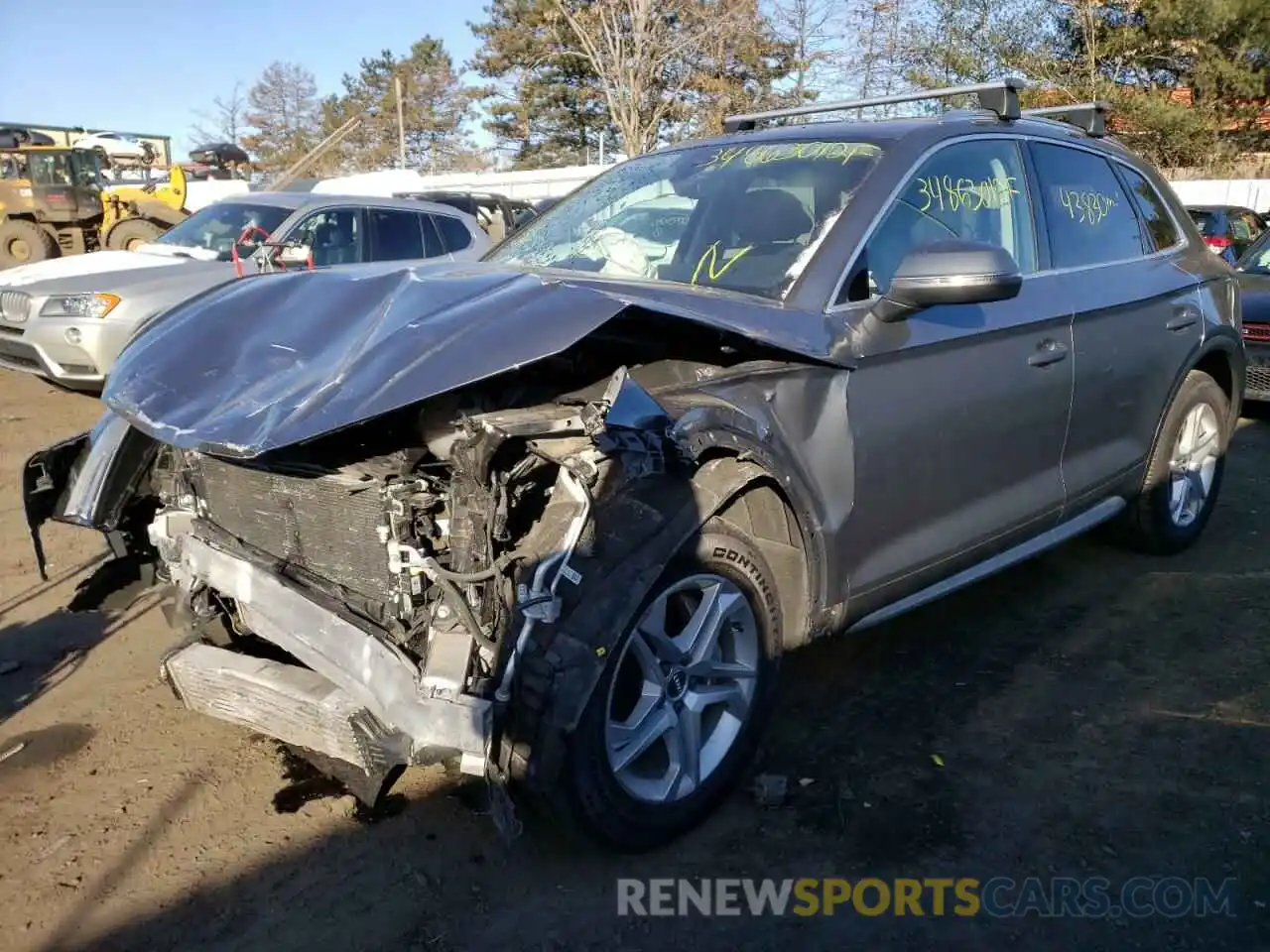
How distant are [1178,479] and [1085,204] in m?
1.52

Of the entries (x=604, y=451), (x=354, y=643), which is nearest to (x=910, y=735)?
(x=604, y=451)

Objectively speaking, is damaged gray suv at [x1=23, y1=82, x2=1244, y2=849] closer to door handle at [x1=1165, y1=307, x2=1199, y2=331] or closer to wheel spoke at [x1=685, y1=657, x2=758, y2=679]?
wheel spoke at [x1=685, y1=657, x2=758, y2=679]

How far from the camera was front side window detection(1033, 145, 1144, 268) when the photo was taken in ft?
12.9

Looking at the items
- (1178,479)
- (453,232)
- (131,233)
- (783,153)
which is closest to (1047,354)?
(783,153)

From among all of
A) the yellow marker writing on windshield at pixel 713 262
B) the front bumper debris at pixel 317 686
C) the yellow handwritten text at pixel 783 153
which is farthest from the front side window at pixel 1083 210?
the front bumper debris at pixel 317 686

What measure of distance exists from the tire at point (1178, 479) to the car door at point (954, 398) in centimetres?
106

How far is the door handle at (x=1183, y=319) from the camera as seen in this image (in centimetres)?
443

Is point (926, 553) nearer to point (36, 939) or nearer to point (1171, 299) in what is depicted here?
point (1171, 299)

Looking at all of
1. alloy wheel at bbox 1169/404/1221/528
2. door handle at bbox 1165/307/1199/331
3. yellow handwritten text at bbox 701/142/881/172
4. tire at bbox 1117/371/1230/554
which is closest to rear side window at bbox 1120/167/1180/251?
door handle at bbox 1165/307/1199/331

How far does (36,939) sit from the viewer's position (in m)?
2.47

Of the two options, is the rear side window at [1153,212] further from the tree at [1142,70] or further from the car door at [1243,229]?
the tree at [1142,70]

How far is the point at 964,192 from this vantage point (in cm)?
355

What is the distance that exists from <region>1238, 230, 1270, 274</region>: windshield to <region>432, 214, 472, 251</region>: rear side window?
22.6 ft

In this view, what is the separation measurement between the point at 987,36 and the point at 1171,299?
1047 inches
